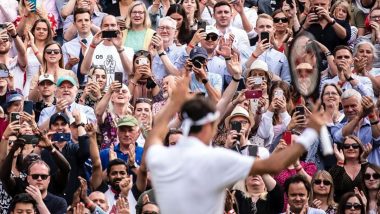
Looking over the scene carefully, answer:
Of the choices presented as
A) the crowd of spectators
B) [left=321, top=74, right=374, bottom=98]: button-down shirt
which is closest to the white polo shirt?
the crowd of spectators

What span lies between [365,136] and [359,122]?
0.70 feet

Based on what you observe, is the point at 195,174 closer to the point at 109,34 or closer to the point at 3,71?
the point at 3,71

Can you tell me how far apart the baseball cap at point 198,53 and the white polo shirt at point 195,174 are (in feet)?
28.9

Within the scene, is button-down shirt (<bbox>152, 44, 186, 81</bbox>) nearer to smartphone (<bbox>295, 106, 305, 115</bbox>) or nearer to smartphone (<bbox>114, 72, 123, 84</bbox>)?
smartphone (<bbox>114, 72, 123, 84</bbox>)

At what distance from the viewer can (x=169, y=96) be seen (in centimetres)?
2181

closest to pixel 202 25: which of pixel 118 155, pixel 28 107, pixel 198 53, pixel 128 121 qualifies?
pixel 198 53

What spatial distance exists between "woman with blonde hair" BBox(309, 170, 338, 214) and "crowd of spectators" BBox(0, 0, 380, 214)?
0.05 ft

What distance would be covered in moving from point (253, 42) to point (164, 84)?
2.85 m

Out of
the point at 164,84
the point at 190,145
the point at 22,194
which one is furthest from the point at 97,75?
the point at 190,145

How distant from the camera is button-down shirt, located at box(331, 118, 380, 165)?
21.3 metres

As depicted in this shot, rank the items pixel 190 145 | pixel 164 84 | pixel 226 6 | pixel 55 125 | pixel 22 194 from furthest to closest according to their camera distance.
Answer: pixel 226 6
pixel 164 84
pixel 55 125
pixel 22 194
pixel 190 145

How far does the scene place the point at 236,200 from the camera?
19266 mm

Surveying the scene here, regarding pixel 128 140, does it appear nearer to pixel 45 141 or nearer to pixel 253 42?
pixel 45 141

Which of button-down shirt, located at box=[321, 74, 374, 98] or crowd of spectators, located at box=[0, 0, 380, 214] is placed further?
button-down shirt, located at box=[321, 74, 374, 98]
